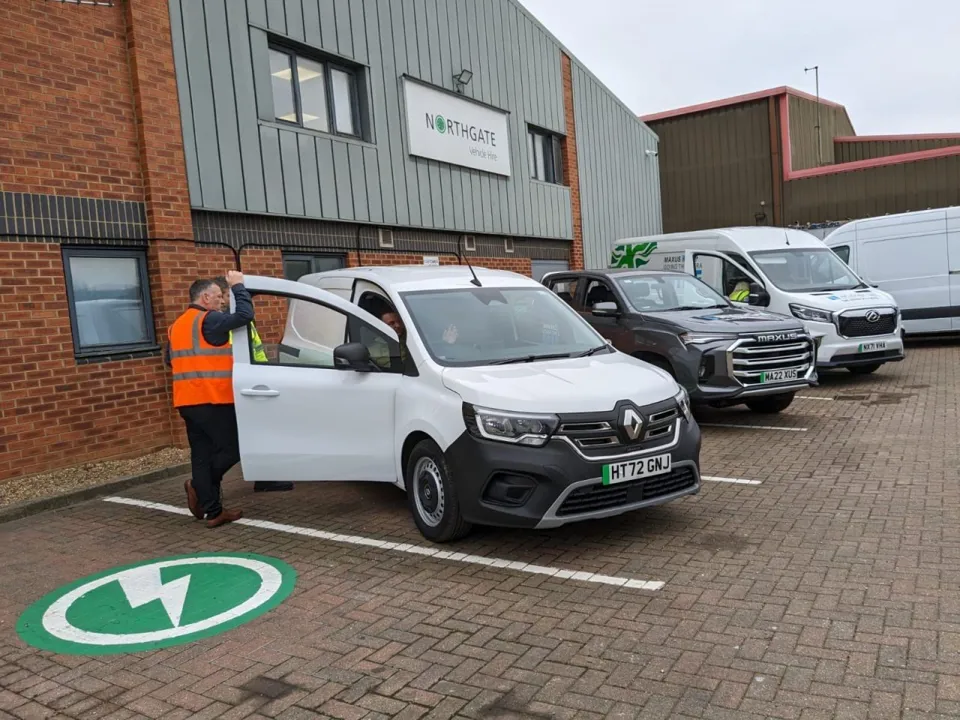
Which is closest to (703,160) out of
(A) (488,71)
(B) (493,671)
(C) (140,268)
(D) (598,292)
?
(A) (488,71)

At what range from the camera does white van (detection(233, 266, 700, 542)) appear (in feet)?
15.1

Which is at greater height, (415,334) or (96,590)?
(415,334)

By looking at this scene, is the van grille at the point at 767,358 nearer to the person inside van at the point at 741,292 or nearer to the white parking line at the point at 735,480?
the white parking line at the point at 735,480

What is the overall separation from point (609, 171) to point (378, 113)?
814 cm

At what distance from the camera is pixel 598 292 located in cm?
980

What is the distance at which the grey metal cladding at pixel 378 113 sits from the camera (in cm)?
898

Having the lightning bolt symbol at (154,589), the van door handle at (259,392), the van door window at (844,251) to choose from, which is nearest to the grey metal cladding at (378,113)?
the van door handle at (259,392)

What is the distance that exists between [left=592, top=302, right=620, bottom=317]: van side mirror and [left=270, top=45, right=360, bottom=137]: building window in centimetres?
458

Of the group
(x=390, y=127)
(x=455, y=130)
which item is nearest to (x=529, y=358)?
(x=390, y=127)

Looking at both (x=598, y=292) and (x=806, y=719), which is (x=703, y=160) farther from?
(x=806, y=719)

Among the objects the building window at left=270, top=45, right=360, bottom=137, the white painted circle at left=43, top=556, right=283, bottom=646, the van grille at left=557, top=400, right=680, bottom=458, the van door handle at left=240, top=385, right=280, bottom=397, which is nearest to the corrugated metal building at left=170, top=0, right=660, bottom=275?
the building window at left=270, top=45, right=360, bottom=137

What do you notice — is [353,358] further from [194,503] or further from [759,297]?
[759,297]

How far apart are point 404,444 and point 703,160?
75.5 feet

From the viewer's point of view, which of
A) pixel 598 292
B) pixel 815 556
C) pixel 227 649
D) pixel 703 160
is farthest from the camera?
pixel 703 160
